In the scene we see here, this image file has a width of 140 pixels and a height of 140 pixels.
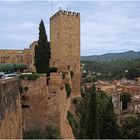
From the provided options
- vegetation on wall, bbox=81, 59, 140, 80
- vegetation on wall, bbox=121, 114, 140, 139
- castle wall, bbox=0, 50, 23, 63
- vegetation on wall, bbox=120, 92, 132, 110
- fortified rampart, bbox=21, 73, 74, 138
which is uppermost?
castle wall, bbox=0, 50, 23, 63

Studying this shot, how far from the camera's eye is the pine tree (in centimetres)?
2719

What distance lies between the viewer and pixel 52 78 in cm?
2331

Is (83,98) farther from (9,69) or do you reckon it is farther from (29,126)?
(29,126)

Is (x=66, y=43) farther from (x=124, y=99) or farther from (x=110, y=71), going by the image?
(x=110, y=71)

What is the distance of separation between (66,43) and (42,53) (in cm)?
223

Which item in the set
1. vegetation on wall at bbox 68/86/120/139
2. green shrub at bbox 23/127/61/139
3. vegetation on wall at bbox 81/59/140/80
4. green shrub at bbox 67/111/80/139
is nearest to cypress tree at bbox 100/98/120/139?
vegetation on wall at bbox 68/86/120/139

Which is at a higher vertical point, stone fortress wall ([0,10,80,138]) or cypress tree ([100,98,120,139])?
stone fortress wall ([0,10,80,138])

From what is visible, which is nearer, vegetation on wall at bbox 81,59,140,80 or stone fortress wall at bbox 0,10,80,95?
stone fortress wall at bbox 0,10,80,95

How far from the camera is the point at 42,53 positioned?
1093 inches

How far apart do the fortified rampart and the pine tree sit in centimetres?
447

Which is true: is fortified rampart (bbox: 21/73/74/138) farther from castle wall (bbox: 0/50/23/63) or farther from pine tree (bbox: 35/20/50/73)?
castle wall (bbox: 0/50/23/63)

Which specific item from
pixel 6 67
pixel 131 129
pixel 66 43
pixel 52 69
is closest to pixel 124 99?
pixel 131 129

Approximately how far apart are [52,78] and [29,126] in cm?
341

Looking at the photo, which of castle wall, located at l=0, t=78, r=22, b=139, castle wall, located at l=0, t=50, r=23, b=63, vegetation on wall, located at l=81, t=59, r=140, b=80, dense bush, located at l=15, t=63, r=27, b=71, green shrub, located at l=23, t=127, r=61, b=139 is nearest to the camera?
castle wall, located at l=0, t=78, r=22, b=139
